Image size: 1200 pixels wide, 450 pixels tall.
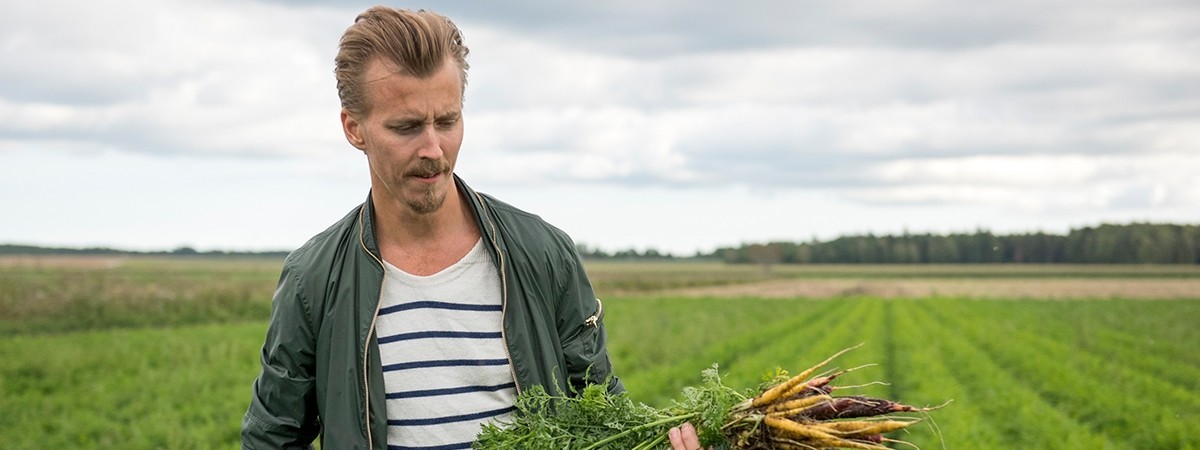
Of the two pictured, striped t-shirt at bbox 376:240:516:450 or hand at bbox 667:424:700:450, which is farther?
striped t-shirt at bbox 376:240:516:450

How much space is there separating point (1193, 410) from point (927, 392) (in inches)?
120

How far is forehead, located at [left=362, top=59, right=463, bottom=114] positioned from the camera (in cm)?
234

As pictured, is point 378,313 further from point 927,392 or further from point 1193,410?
point 1193,410

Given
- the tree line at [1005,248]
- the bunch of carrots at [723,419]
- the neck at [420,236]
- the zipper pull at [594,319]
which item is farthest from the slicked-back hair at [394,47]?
the tree line at [1005,248]

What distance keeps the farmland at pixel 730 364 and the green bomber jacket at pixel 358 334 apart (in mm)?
436

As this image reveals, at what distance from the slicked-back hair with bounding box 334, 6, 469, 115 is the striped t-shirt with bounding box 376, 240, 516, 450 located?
19.8 inches

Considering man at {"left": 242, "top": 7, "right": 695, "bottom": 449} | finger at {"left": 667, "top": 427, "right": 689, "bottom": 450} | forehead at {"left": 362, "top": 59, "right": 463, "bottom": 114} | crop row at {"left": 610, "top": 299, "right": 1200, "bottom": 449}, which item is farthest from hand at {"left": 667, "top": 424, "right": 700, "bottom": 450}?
crop row at {"left": 610, "top": 299, "right": 1200, "bottom": 449}

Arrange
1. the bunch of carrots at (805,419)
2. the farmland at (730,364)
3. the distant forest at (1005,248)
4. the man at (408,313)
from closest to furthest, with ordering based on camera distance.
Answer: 1. the bunch of carrots at (805,419)
2. the man at (408,313)
3. the farmland at (730,364)
4. the distant forest at (1005,248)

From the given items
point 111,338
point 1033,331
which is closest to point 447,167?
point 111,338

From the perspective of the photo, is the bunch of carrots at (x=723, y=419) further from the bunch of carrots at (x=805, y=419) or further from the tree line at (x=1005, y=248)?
the tree line at (x=1005, y=248)

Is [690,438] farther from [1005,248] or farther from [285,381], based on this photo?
[1005,248]

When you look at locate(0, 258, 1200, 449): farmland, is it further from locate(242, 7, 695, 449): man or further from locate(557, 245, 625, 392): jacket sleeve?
locate(242, 7, 695, 449): man

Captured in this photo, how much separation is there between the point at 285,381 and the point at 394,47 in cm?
89

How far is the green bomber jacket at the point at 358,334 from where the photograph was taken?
2.51 metres
